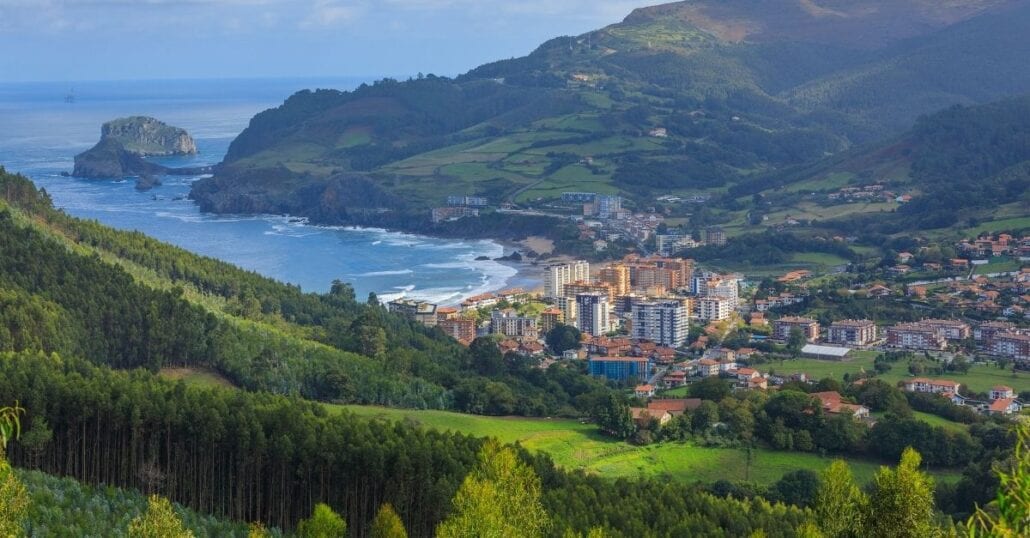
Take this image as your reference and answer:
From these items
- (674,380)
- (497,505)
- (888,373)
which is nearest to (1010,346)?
(888,373)

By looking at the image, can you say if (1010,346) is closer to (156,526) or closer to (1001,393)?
(1001,393)

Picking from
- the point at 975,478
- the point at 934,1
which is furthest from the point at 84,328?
the point at 934,1

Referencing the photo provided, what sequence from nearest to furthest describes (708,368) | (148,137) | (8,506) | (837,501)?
(8,506) < (837,501) < (708,368) < (148,137)

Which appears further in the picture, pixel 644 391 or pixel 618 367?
pixel 618 367

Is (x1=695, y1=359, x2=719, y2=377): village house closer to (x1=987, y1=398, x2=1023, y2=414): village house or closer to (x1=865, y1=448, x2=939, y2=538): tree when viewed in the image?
(x1=987, y1=398, x2=1023, y2=414): village house

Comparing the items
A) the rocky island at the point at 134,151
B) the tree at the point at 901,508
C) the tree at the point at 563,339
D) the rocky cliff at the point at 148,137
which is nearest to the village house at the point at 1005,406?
the tree at the point at 563,339

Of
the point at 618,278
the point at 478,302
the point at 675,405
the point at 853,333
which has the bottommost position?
the point at 675,405

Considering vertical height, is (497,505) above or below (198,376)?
above

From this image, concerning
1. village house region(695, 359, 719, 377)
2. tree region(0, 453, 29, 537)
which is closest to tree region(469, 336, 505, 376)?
village house region(695, 359, 719, 377)
